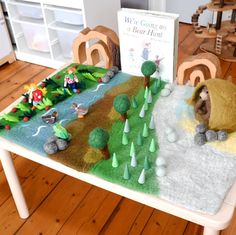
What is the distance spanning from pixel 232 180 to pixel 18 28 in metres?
1.72

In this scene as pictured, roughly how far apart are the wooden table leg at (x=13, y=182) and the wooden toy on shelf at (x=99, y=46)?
16.9 inches

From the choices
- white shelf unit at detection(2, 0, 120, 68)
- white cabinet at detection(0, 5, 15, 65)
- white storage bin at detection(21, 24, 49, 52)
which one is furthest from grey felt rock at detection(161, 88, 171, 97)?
white cabinet at detection(0, 5, 15, 65)

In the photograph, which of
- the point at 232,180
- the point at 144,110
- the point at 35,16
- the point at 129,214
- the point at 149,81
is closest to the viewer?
the point at 232,180

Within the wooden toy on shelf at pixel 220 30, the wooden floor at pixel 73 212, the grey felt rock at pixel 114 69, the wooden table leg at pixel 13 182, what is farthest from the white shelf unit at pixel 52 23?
the wooden table leg at pixel 13 182

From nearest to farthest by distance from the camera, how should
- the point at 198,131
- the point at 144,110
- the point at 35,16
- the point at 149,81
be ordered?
1. the point at 198,131
2. the point at 144,110
3. the point at 149,81
4. the point at 35,16

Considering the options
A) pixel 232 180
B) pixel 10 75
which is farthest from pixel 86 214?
pixel 10 75

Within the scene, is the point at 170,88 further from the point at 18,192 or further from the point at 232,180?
the point at 18,192

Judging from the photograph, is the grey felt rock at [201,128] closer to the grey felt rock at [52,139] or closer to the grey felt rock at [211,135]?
the grey felt rock at [211,135]

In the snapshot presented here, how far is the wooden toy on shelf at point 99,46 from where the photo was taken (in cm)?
111

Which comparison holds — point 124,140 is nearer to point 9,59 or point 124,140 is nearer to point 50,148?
point 50,148

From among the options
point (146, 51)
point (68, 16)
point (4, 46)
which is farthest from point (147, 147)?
point (4, 46)

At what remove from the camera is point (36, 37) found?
2043 millimetres

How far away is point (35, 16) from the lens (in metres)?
1.97

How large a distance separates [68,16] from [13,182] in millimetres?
1061
